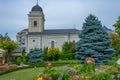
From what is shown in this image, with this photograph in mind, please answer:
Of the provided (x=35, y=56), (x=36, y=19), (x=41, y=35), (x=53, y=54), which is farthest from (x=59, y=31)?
(x=35, y=56)

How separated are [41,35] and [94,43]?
204 feet

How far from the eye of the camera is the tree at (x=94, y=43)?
3066 centimetres

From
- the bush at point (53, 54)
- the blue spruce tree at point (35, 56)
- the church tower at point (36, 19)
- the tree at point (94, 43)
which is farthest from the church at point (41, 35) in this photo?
the tree at point (94, 43)

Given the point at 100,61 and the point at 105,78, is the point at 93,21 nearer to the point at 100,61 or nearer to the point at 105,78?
the point at 100,61

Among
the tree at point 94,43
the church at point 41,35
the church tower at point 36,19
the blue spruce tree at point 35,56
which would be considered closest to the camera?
the tree at point 94,43

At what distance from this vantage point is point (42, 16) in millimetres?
93938

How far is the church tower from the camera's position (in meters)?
93.6

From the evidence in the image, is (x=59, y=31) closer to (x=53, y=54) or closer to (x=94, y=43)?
(x=53, y=54)

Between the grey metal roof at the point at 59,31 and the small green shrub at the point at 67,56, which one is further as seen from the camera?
the grey metal roof at the point at 59,31

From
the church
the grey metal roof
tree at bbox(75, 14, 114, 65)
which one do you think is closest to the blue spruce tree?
tree at bbox(75, 14, 114, 65)

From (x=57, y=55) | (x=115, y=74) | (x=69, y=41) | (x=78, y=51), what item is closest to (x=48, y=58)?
(x=57, y=55)

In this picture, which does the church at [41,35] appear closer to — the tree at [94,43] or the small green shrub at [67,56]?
the small green shrub at [67,56]

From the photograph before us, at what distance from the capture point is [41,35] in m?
92.7

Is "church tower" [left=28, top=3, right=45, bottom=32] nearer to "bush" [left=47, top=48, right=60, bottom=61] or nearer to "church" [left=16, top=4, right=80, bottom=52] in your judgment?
"church" [left=16, top=4, right=80, bottom=52]
